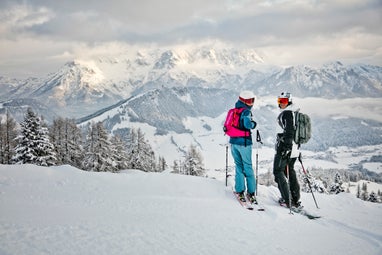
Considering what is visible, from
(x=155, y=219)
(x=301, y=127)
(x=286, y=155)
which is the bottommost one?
(x=155, y=219)

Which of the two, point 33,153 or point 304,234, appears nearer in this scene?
point 304,234

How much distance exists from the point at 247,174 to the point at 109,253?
232 inches

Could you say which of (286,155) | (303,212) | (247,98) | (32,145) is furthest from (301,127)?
(32,145)

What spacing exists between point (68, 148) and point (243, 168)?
3844 cm

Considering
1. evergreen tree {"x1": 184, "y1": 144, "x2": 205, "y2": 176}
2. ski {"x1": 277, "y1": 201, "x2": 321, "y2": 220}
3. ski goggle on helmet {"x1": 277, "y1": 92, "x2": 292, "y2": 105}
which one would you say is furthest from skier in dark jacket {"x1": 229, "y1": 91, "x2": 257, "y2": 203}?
evergreen tree {"x1": 184, "y1": 144, "x2": 205, "y2": 176}

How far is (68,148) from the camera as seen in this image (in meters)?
43.2

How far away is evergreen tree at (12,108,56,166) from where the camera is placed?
29734mm

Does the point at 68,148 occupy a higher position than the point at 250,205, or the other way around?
the point at 250,205

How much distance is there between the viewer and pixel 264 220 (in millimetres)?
7781

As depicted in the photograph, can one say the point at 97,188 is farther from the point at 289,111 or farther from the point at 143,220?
the point at 289,111

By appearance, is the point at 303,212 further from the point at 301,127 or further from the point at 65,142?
the point at 65,142

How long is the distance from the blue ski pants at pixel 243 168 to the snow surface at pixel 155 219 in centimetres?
60

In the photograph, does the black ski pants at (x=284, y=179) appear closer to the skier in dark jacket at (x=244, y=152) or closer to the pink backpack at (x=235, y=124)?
the skier in dark jacket at (x=244, y=152)

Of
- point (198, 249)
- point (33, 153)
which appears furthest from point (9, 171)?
point (33, 153)
